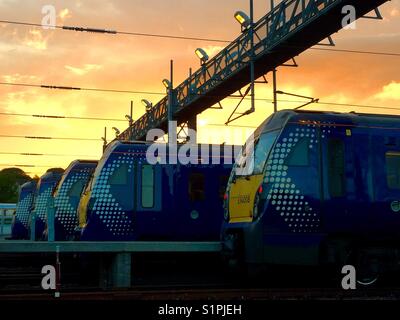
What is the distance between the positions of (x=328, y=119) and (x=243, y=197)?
2.19m

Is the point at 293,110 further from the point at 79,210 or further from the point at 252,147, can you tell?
the point at 79,210

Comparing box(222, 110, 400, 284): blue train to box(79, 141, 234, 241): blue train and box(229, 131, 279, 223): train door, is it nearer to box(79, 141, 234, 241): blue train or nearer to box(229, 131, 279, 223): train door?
box(229, 131, 279, 223): train door

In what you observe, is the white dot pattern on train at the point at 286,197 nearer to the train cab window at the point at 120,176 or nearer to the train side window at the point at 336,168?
the train side window at the point at 336,168

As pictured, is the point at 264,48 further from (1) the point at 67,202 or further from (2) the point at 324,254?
(2) the point at 324,254

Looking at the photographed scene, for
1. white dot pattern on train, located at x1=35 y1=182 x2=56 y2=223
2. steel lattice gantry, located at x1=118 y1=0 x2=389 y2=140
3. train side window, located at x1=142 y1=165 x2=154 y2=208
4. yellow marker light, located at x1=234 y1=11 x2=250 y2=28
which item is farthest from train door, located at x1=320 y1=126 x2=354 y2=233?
white dot pattern on train, located at x1=35 y1=182 x2=56 y2=223

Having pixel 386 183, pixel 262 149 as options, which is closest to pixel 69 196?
pixel 262 149

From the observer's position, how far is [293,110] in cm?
1230

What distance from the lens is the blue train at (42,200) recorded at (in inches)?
981

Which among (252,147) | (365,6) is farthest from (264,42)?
(252,147)

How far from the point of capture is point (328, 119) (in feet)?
40.4

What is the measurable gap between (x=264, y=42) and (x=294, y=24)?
2.10m

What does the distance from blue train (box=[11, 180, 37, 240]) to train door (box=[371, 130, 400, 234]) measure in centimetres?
2045

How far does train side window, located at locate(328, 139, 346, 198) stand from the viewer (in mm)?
12016

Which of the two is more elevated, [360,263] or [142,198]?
[142,198]
